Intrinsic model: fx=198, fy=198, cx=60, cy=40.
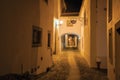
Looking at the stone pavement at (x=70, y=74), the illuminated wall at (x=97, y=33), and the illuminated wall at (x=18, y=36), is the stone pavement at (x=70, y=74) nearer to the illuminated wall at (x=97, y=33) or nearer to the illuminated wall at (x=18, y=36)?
the illuminated wall at (x=18, y=36)

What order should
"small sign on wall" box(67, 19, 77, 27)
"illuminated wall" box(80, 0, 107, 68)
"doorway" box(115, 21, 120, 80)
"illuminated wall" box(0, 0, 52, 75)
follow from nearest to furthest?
"illuminated wall" box(0, 0, 52, 75), "doorway" box(115, 21, 120, 80), "illuminated wall" box(80, 0, 107, 68), "small sign on wall" box(67, 19, 77, 27)

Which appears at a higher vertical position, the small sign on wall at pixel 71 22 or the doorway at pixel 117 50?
the small sign on wall at pixel 71 22

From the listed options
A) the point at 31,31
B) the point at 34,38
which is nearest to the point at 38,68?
the point at 34,38

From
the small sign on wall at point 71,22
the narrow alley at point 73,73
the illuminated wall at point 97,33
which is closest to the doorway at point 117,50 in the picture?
the narrow alley at point 73,73

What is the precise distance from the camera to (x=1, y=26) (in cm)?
551

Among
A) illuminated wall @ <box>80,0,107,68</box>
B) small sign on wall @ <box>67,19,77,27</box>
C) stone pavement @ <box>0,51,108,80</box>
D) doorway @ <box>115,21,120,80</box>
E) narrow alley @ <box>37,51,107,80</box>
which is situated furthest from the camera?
small sign on wall @ <box>67,19,77,27</box>

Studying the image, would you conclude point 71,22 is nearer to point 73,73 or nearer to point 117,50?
point 73,73

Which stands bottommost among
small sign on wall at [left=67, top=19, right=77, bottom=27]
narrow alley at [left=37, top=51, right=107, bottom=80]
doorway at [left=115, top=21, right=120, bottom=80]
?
narrow alley at [left=37, top=51, right=107, bottom=80]

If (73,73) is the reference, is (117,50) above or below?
above

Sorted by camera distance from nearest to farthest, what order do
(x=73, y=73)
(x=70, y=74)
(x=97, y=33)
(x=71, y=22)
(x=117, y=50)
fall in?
(x=117, y=50) < (x=70, y=74) < (x=73, y=73) < (x=97, y=33) < (x=71, y=22)

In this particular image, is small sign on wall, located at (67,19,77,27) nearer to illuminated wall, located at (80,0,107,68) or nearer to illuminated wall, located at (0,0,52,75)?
illuminated wall, located at (80,0,107,68)

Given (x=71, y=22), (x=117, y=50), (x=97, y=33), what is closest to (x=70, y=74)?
(x=97, y=33)

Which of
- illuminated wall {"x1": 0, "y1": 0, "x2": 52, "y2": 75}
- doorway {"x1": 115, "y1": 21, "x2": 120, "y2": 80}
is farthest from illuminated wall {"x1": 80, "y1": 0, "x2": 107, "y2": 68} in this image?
doorway {"x1": 115, "y1": 21, "x2": 120, "y2": 80}

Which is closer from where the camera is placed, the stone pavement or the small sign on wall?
the stone pavement
